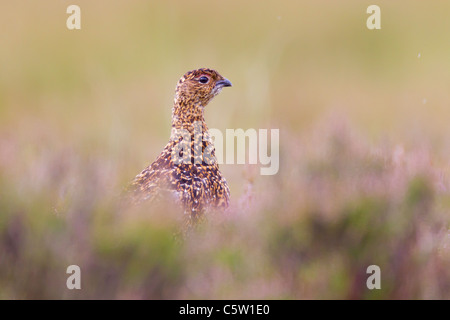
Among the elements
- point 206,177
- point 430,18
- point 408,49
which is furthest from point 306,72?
point 206,177

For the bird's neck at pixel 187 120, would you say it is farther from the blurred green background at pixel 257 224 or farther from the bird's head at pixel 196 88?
the blurred green background at pixel 257 224

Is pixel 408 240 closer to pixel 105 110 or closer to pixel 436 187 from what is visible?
pixel 436 187

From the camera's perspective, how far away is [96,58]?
1605cm

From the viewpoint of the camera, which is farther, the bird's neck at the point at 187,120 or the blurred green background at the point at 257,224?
the bird's neck at the point at 187,120

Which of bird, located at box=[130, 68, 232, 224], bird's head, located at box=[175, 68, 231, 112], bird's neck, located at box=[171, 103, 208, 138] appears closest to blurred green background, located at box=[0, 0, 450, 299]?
bird, located at box=[130, 68, 232, 224]

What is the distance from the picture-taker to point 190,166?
5.14m

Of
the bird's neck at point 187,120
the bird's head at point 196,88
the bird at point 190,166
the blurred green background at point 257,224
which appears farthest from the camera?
the bird's head at point 196,88

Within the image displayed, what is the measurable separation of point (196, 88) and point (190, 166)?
767mm

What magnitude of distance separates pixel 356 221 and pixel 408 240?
25 cm

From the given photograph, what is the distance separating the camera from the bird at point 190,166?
4777mm

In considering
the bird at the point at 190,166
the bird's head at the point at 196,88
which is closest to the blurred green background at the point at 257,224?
the bird at the point at 190,166

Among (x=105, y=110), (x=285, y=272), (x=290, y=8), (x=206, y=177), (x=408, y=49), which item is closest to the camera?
(x=285, y=272)

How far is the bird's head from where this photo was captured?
5695mm

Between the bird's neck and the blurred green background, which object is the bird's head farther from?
the blurred green background
